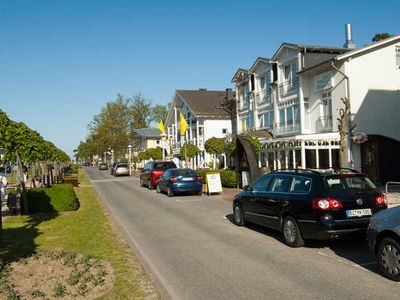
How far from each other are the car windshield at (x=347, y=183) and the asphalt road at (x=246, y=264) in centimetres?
119

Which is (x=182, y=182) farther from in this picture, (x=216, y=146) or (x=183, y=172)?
(x=216, y=146)

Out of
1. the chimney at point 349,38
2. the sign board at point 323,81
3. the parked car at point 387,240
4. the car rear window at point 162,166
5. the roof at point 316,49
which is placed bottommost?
the parked car at point 387,240

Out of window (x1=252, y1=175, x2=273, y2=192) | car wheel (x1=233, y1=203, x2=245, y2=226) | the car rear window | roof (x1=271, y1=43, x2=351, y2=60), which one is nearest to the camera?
window (x1=252, y1=175, x2=273, y2=192)

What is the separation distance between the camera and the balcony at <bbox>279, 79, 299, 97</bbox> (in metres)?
29.0

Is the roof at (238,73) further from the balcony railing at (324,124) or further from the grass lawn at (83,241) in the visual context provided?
the grass lawn at (83,241)

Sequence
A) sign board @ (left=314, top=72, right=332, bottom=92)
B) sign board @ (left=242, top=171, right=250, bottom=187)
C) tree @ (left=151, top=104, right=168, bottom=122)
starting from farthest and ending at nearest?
tree @ (left=151, top=104, right=168, bottom=122), sign board @ (left=314, top=72, right=332, bottom=92), sign board @ (left=242, top=171, right=250, bottom=187)

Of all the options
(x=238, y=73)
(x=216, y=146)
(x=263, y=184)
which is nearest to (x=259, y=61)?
(x=238, y=73)

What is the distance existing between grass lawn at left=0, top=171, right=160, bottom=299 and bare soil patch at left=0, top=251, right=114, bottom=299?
0.78 ft

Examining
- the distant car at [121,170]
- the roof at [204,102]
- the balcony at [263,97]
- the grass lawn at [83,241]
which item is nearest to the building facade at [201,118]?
the roof at [204,102]

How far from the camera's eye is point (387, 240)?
6109mm

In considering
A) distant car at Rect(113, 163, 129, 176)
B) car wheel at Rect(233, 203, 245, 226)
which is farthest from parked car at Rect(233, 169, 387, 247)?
distant car at Rect(113, 163, 129, 176)

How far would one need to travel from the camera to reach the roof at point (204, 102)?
47.1 meters

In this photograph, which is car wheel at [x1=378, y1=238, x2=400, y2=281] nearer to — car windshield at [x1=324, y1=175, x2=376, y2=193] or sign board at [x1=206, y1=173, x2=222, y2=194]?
car windshield at [x1=324, y1=175, x2=376, y2=193]

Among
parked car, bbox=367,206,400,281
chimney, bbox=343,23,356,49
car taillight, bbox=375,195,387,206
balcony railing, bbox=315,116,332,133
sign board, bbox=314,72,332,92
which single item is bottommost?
parked car, bbox=367,206,400,281
